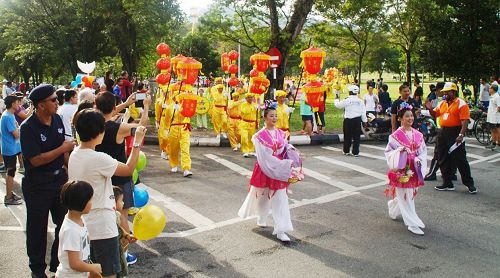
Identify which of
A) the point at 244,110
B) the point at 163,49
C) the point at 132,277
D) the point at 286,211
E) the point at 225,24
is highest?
the point at 225,24

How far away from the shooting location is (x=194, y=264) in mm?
5145

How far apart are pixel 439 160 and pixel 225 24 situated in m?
13.5

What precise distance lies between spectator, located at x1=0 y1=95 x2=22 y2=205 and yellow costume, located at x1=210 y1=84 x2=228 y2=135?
670cm

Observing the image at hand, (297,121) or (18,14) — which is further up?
(18,14)

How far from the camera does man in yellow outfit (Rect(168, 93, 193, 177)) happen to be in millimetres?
9375

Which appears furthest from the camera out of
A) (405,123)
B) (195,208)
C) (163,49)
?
(163,49)

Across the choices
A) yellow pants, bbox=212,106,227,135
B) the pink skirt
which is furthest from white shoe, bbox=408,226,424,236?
yellow pants, bbox=212,106,227,135

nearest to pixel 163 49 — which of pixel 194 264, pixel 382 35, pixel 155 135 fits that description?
pixel 155 135

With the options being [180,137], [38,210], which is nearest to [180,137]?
[180,137]

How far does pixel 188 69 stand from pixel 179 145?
4.99 ft

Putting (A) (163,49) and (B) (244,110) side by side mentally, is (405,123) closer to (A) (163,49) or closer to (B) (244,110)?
(B) (244,110)

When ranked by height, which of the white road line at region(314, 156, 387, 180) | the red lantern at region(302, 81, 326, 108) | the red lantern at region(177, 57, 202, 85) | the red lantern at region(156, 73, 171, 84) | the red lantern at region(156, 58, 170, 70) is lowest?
the white road line at region(314, 156, 387, 180)

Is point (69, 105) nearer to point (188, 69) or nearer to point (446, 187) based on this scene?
point (188, 69)

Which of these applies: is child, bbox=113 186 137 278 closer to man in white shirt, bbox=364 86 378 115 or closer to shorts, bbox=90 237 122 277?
shorts, bbox=90 237 122 277
